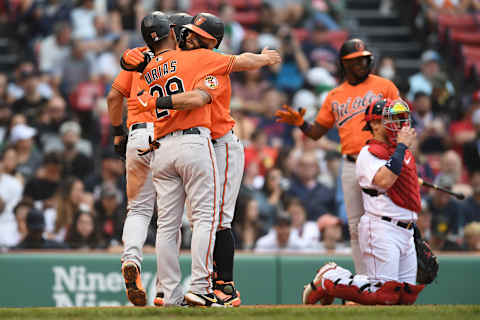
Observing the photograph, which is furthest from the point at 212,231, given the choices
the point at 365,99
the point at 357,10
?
the point at 357,10

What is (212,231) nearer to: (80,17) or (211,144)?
(211,144)

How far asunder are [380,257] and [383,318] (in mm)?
1182

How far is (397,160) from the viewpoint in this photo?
5621 mm

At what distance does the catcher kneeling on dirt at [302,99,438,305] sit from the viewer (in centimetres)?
575

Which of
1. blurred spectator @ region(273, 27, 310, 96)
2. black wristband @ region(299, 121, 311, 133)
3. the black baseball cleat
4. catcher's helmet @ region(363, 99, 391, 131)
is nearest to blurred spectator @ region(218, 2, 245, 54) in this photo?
blurred spectator @ region(273, 27, 310, 96)

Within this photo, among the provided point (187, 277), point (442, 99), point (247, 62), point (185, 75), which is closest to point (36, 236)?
point (187, 277)

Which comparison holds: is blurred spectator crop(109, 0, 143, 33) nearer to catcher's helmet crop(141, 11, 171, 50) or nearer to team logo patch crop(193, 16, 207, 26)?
catcher's helmet crop(141, 11, 171, 50)

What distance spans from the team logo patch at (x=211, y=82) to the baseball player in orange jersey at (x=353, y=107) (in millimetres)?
1539

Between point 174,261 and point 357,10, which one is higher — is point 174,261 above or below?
below

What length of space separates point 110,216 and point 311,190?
2.50 metres

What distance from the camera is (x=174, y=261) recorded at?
547 cm

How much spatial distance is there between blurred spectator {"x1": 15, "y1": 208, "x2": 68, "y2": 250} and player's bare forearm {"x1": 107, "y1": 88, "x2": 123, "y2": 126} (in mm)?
2892

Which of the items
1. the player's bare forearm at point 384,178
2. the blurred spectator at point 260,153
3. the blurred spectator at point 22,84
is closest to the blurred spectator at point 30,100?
the blurred spectator at point 22,84

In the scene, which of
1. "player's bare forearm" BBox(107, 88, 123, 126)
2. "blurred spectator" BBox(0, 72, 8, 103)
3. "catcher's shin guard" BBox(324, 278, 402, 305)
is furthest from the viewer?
"blurred spectator" BBox(0, 72, 8, 103)
